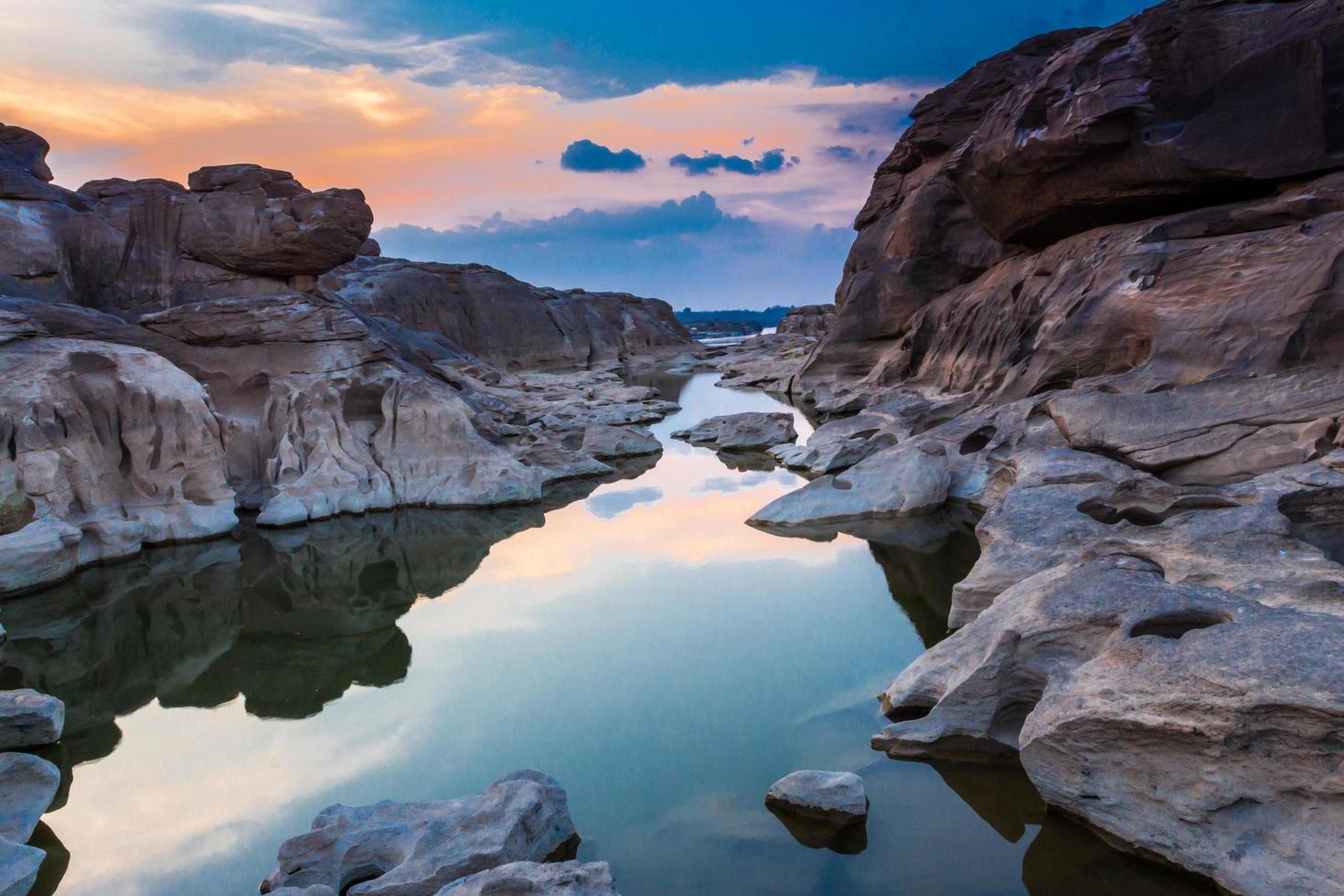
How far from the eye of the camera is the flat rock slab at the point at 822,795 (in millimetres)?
5367

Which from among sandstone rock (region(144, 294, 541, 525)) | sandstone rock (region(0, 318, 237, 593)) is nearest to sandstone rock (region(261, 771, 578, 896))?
sandstone rock (region(0, 318, 237, 593))

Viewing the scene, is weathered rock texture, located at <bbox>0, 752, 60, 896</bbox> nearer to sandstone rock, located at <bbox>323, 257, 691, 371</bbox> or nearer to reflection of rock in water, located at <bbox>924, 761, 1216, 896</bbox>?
reflection of rock in water, located at <bbox>924, 761, 1216, 896</bbox>

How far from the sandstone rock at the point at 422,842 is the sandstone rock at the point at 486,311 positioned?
115 ft

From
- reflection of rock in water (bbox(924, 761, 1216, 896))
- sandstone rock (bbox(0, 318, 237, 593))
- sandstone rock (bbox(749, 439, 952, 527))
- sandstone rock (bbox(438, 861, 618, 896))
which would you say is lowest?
reflection of rock in water (bbox(924, 761, 1216, 896))

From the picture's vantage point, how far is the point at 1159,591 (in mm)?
5656

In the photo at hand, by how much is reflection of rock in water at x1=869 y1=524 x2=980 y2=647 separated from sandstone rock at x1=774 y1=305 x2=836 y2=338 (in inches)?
2104

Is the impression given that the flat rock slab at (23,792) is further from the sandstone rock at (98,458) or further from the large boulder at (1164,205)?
the large boulder at (1164,205)

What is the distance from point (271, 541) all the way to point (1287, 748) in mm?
13319

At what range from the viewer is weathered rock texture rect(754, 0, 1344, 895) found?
14.9 ft

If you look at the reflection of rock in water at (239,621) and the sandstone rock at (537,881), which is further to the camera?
the reflection of rock in water at (239,621)

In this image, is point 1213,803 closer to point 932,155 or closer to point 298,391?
point 298,391

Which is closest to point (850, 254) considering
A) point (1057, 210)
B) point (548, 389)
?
point (548, 389)

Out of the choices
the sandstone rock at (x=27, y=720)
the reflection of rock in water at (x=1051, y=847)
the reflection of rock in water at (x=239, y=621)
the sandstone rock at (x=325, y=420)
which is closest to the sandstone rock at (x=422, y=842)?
the reflection of rock in water at (x=1051, y=847)

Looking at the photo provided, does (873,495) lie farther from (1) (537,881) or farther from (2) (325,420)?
(1) (537,881)
